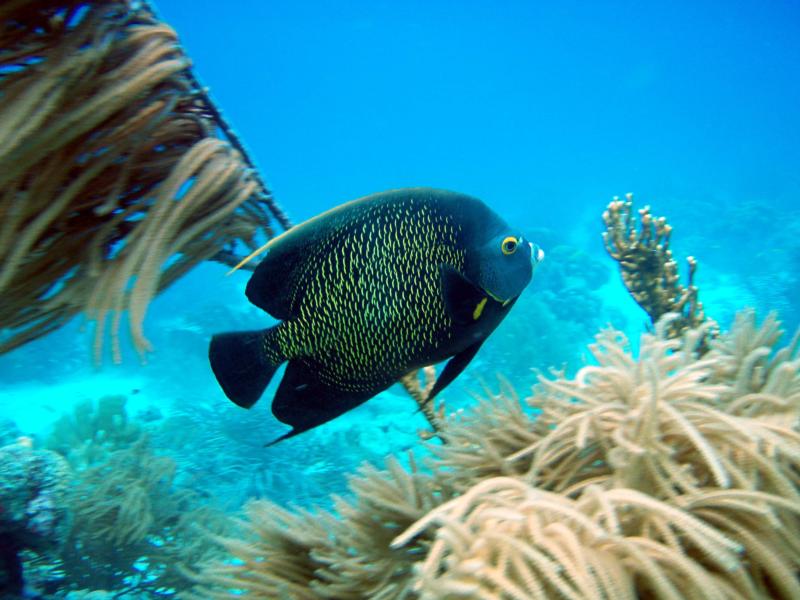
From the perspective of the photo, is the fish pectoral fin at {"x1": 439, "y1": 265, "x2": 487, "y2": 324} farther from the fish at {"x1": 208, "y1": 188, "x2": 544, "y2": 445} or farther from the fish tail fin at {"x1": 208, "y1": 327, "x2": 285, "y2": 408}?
the fish tail fin at {"x1": 208, "y1": 327, "x2": 285, "y2": 408}

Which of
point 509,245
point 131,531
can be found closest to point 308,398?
point 509,245

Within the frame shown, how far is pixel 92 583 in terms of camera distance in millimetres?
4047

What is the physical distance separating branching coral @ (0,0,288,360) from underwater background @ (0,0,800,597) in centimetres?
23

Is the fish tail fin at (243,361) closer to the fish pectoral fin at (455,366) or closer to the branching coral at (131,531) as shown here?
the fish pectoral fin at (455,366)

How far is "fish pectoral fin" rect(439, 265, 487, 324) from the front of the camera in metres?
1.36

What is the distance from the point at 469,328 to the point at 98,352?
1063 millimetres

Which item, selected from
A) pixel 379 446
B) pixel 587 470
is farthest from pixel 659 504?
pixel 379 446

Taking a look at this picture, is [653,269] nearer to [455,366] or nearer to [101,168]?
[455,366]

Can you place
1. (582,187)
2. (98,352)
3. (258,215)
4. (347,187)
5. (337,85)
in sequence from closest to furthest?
(98,352)
(258,215)
(582,187)
(347,187)
(337,85)

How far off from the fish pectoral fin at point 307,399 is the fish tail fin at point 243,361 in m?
0.09

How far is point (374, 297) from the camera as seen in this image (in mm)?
1359

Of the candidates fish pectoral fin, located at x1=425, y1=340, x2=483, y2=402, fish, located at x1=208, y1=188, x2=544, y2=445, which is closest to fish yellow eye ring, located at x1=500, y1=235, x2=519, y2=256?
fish, located at x1=208, y1=188, x2=544, y2=445

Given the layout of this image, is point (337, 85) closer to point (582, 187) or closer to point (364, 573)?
point (582, 187)

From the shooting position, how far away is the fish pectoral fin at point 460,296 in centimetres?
136
